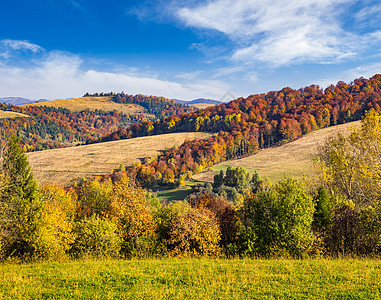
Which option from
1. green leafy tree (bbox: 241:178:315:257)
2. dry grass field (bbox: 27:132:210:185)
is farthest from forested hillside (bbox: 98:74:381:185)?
green leafy tree (bbox: 241:178:315:257)

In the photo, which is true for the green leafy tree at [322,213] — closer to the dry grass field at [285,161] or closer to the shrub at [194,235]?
the shrub at [194,235]

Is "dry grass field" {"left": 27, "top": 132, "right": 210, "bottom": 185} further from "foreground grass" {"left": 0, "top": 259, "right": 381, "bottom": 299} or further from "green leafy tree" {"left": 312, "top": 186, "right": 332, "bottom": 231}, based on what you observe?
"green leafy tree" {"left": 312, "top": 186, "right": 332, "bottom": 231}

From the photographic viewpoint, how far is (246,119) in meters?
181

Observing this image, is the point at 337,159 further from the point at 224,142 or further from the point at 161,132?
the point at 161,132

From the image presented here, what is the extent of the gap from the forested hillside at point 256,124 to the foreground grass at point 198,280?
99.8 m

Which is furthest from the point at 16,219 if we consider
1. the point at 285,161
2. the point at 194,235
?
the point at 285,161

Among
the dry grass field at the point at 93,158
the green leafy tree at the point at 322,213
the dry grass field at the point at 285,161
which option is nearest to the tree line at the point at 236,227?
the green leafy tree at the point at 322,213

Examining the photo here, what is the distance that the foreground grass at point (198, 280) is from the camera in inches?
436

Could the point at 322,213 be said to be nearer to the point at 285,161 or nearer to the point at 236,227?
the point at 236,227

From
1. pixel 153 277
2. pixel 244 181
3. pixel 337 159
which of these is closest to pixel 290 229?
pixel 337 159

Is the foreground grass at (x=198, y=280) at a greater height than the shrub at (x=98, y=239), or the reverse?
the foreground grass at (x=198, y=280)

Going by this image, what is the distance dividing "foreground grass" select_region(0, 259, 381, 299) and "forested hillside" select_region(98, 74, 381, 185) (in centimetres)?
9984

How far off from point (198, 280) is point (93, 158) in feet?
418

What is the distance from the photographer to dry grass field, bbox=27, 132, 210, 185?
109 meters
